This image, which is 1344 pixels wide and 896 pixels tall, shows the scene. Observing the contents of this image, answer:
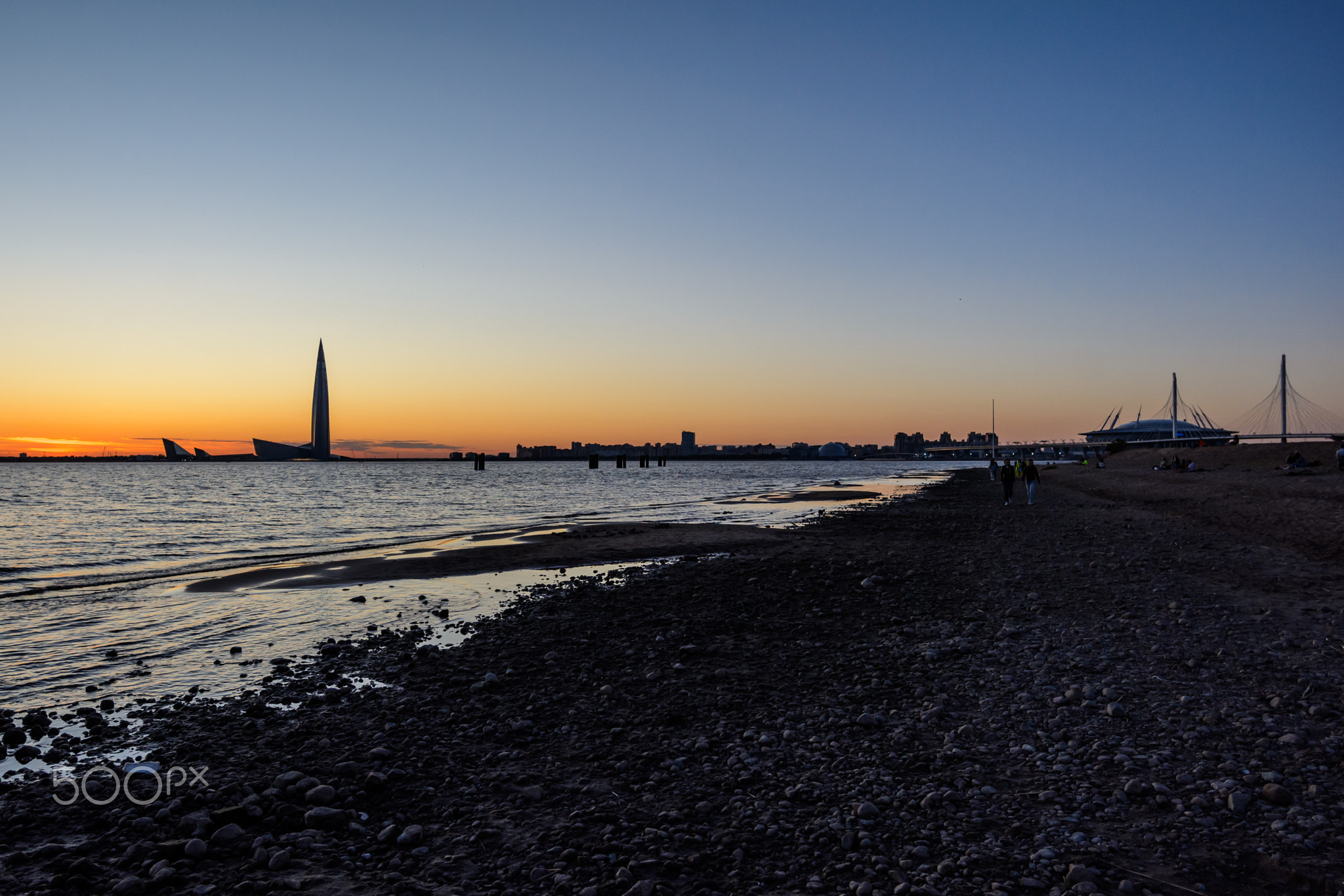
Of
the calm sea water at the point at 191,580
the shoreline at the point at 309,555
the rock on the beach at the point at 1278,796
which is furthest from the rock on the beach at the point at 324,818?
the shoreline at the point at 309,555

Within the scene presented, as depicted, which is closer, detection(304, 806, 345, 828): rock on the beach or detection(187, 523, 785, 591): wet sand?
detection(304, 806, 345, 828): rock on the beach

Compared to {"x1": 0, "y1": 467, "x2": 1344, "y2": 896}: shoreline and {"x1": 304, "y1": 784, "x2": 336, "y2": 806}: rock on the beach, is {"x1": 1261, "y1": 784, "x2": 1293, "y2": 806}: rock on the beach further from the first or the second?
{"x1": 304, "y1": 784, "x2": 336, "y2": 806}: rock on the beach

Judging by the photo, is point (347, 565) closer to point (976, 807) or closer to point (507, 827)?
point (507, 827)

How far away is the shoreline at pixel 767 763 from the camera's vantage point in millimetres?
4508

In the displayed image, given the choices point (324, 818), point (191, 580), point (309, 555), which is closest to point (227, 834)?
point (324, 818)

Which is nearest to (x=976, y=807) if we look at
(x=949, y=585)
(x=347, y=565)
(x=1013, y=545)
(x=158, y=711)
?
(x=158, y=711)

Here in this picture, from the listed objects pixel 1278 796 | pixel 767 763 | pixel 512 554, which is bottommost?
pixel 512 554

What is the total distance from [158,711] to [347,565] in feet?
43.7

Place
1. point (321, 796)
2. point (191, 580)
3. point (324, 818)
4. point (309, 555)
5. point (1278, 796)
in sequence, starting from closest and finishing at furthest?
point (1278, 796) < point (324, 818) < point (321, 796) < point (191, 580) < point (309, 555)

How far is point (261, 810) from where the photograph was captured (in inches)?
211

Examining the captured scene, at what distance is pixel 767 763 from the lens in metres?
6.04

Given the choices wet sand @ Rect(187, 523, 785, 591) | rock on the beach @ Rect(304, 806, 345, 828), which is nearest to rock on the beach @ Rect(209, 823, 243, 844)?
rock on the beach @ Rect(304, 806, 345, 828)

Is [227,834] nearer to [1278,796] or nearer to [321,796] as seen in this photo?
[321,796]

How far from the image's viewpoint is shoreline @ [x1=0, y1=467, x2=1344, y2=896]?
4508mm
